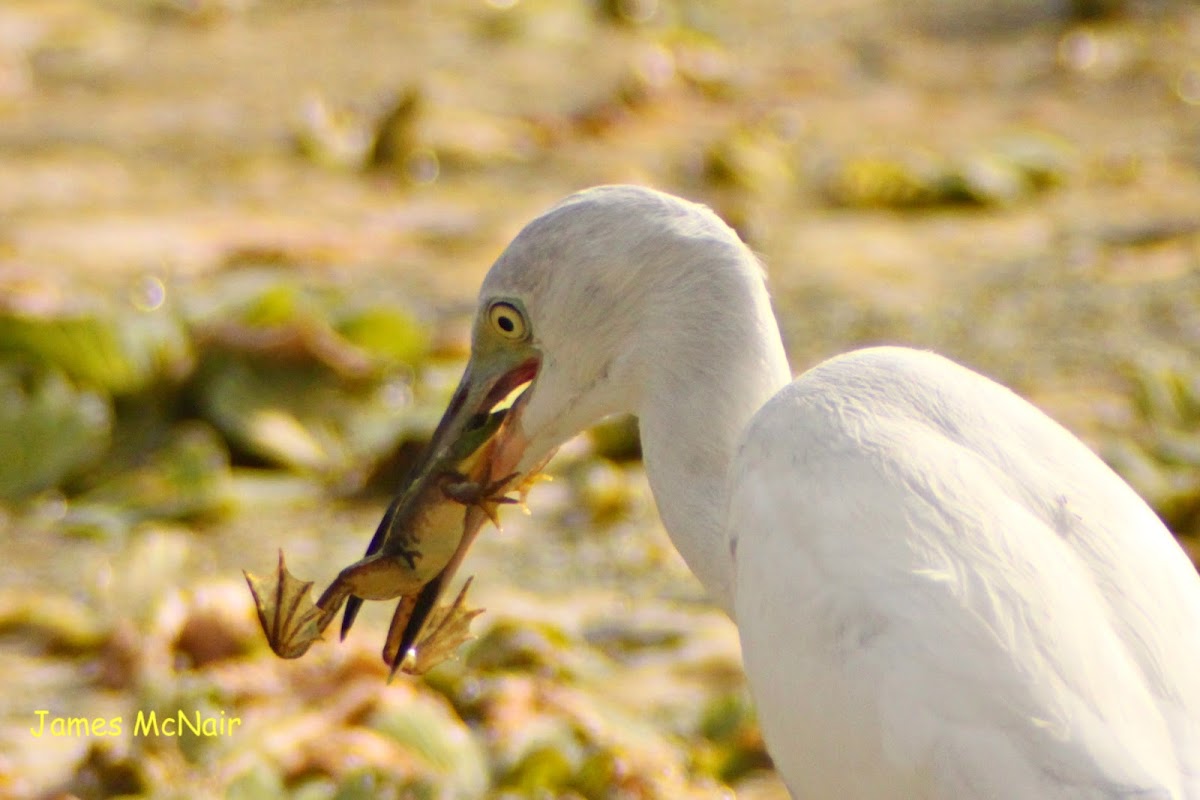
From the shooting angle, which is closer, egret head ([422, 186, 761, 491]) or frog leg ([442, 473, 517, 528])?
egret head ([422, 186, 761, 491])

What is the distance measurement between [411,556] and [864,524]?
3.26 feet

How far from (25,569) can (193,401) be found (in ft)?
2.93

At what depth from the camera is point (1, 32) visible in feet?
34.2

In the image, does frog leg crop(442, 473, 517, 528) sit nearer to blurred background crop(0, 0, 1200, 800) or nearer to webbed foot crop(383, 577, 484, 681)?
webbed foot crop(383, 577, 484, 681)

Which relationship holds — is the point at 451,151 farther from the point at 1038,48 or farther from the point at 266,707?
the point at 266,707

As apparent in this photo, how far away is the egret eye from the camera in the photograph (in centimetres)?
294

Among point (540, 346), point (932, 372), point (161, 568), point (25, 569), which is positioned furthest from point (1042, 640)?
point (25, 569)

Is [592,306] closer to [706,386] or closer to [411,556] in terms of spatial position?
[706,386]

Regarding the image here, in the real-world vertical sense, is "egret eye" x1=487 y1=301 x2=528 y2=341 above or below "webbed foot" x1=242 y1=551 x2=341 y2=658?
above

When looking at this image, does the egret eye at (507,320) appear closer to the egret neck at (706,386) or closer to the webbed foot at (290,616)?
the egret neck at (706,386)

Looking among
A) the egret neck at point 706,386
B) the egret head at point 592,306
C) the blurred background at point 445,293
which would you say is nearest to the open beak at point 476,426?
the egret head at point 592,306

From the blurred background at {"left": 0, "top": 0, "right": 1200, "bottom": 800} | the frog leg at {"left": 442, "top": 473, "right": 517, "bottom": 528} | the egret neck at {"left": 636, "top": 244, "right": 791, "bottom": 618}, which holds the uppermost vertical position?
the egret neck at {"left": 636, "top": 244, "right": 791, "bottom": 618}

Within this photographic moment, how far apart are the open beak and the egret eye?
0.18 ft

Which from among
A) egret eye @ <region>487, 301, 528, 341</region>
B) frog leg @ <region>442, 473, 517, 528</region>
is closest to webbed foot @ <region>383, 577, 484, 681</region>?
frog leg @ <region>442, 473, 517, 528</region>
